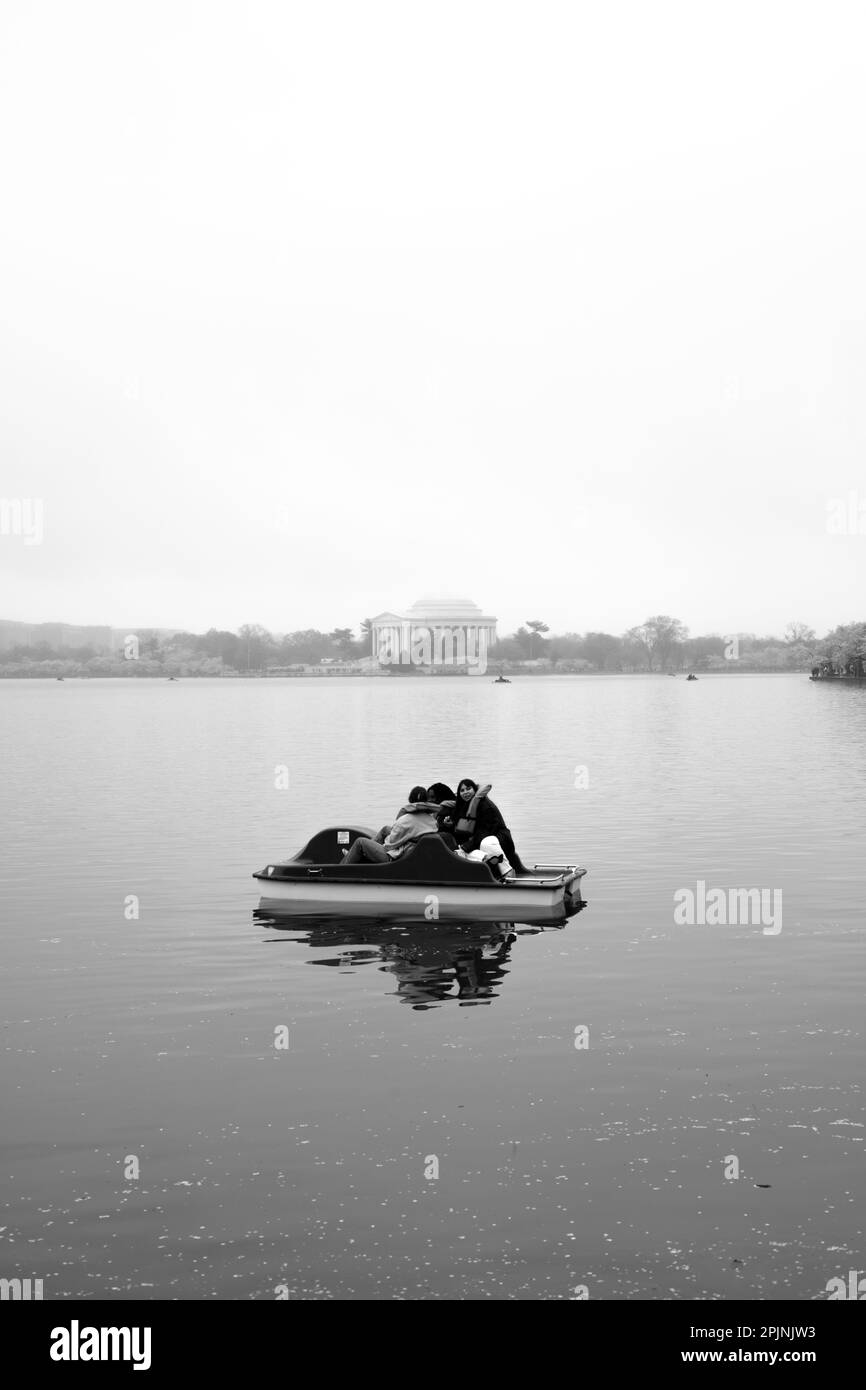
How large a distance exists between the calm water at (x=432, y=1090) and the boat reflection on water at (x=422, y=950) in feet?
0.27

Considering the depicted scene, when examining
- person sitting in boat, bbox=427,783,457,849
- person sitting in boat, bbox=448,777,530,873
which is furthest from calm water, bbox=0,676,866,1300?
person sitting in boat, bbox=427,783,457,849

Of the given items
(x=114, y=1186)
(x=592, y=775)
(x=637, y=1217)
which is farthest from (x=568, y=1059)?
(x=592, y=775)

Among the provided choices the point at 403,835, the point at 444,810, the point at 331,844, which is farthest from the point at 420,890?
the point at 331,844

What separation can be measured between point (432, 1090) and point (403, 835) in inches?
411

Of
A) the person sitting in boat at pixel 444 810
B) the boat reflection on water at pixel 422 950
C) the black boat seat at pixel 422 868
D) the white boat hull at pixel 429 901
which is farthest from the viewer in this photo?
the person sitting in boat at pixel 444 810

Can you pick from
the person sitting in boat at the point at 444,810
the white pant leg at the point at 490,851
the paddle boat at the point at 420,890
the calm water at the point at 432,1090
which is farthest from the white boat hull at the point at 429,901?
the person sitting in boat at the point at 444,810

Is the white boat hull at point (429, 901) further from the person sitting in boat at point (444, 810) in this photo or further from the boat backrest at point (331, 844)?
the person sitting in boat at point (444, 810)

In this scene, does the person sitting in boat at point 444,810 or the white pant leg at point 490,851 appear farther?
the person sitting in boat at point 444,810

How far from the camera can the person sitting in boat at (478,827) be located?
24.6 m

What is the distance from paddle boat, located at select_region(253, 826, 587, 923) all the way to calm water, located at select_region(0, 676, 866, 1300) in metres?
0.60

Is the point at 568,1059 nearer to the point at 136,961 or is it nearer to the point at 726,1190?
the point at 726,1190

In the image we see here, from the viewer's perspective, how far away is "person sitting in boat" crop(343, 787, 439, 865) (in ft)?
80.3

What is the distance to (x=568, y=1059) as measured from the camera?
1560 centimetres

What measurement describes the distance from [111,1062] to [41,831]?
2520cm
